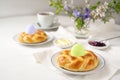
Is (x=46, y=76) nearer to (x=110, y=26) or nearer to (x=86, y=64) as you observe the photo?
(x=86, y=64)

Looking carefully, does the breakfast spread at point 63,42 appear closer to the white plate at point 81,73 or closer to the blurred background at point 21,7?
the white plate at point 81,73

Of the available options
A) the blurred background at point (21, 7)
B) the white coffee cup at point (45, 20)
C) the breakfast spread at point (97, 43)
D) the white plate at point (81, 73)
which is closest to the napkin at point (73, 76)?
the white plate at point (81, 73)

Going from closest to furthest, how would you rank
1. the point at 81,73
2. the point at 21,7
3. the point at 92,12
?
the point at 81,73 < the point at 92,12 < the point at 21,7

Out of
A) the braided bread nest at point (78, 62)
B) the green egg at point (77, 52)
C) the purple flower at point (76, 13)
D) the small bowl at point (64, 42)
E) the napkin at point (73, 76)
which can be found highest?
the purple flower at point (76, 13)

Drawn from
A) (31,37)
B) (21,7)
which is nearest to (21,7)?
(21,7)

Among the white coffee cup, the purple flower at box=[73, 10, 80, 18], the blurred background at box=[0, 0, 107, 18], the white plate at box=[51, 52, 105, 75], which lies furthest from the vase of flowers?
the blurred background at box=[0, 0, 107, 18]

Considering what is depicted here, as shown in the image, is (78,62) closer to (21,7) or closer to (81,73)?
(81,73)
